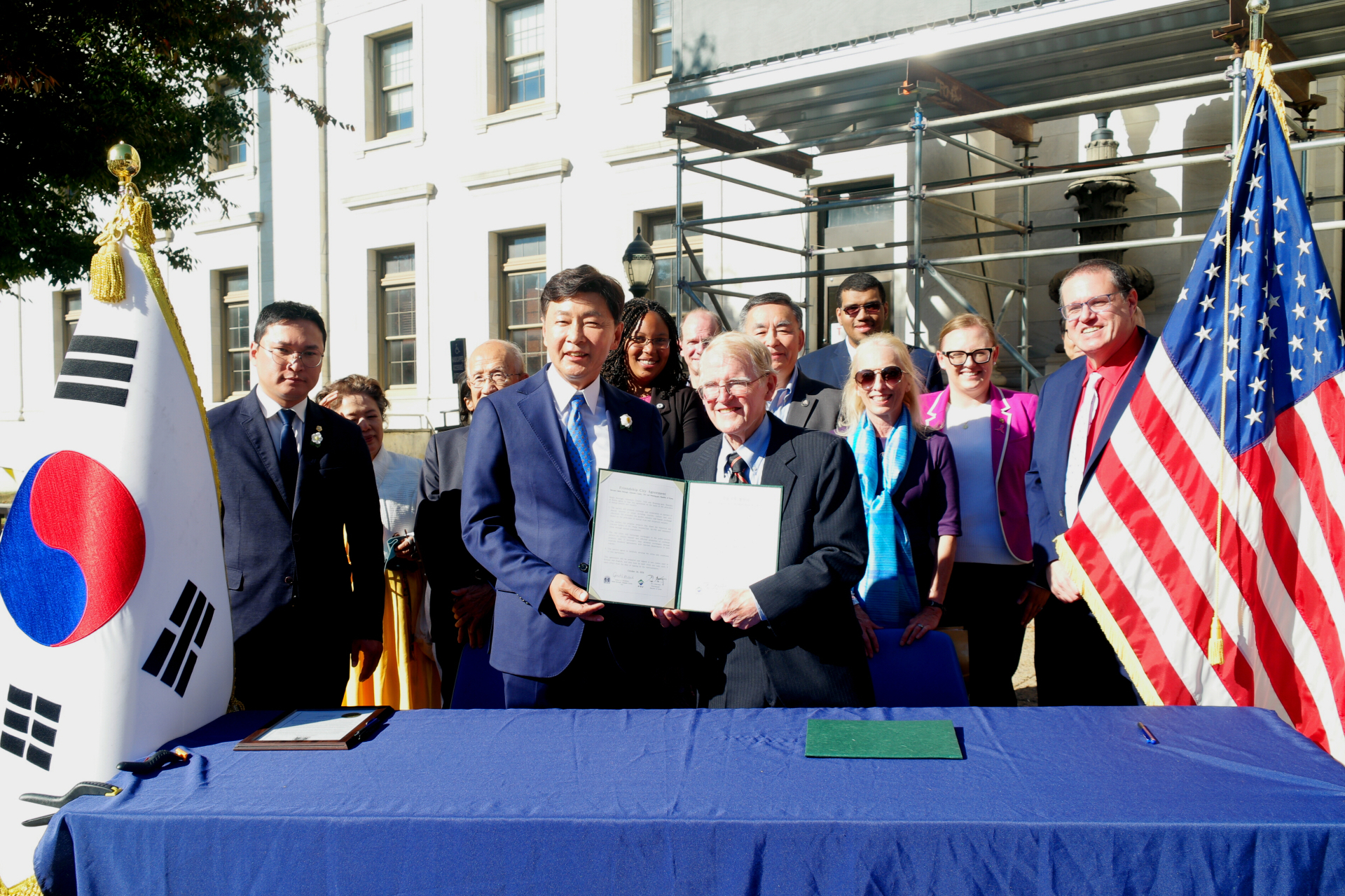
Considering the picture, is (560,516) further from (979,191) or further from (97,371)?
(979,191)

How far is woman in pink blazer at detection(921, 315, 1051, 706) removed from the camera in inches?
140

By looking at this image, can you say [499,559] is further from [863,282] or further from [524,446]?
[863,282]

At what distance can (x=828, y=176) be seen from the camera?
9.95 meters

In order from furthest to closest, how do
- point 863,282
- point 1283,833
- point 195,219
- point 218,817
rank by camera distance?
point 195,219
point 863,282
point 218,817
point 1283,833

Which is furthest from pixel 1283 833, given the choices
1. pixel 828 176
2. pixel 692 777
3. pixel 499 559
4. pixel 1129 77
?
pixel 828 176

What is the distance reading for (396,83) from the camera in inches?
573

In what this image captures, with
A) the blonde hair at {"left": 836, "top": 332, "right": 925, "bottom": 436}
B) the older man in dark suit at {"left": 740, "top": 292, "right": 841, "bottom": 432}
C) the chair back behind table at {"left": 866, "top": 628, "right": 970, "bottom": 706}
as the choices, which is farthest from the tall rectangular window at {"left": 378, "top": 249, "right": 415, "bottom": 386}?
the chair back behind table at {"left": 866, "top": 628, "right": 970, "bottom": 706}

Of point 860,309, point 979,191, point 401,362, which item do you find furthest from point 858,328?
point 401,362

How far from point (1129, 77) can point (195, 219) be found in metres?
14.8

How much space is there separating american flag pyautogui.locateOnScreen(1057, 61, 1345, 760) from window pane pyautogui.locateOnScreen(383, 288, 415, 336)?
519 inches

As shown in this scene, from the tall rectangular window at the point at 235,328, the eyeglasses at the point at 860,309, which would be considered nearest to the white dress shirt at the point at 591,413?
the eyeglasses at the point at 860,309

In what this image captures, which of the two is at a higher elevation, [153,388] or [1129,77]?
[1129,77]

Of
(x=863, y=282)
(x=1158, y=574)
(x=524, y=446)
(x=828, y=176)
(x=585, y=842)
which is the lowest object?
(x=585, y=842)

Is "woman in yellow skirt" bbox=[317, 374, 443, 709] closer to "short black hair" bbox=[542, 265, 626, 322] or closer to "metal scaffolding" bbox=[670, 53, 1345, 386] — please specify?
"short black hair" bbox=[542, 265, 626, 322]
